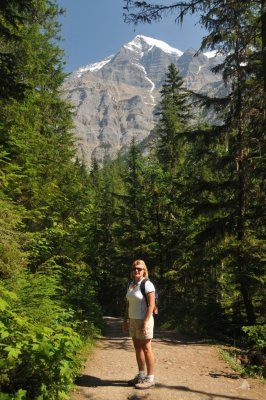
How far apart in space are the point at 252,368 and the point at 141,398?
413 cm

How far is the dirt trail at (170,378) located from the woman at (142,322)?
0.71ft

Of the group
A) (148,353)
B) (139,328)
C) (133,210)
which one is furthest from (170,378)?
(133,210)

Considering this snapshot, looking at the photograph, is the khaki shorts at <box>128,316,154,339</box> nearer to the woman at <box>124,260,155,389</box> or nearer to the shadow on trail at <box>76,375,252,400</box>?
the woman at <box>124,260,155,389</box>

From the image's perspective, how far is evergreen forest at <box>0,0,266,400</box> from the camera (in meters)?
6.67

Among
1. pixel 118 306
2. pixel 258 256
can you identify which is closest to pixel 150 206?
pixel 258 256

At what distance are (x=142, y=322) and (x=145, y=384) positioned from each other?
1.06 meters

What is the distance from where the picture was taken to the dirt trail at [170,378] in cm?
640

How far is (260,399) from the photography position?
678 centimetres

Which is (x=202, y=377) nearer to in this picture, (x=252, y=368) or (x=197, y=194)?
(x=252, y=368)

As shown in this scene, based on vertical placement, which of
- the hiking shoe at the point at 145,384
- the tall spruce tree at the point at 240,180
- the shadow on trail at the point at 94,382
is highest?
the tall spruce tree at the point at 240,180

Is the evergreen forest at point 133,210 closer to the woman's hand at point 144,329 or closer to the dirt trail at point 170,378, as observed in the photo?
the dirt trail at point 170,378

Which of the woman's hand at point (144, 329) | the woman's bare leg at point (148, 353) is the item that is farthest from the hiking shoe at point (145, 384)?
the woman's hand at point (144, 329)

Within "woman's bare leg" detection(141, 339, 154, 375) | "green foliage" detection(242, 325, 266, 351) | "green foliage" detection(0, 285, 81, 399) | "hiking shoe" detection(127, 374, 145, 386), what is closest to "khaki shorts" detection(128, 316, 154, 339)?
"woman's bare leg" detection(141, 339, 154, 375)

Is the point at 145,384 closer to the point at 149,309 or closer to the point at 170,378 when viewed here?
the point at 170,378
